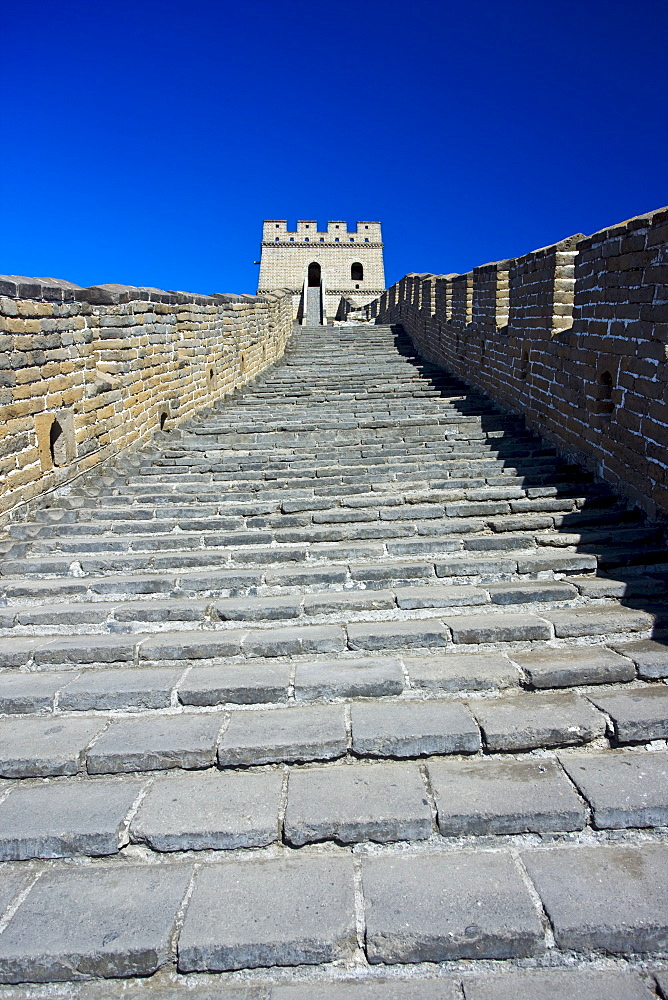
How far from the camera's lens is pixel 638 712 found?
10.4 feet

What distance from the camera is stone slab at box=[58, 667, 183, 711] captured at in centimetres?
342

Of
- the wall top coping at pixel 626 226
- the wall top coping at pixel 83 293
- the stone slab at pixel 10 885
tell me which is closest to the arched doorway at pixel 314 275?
the wall top coping at pixel 83 293

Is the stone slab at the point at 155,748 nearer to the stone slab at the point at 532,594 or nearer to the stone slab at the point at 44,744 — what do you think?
the stone slab at the point at 44,744

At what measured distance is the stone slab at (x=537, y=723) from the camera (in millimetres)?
3068

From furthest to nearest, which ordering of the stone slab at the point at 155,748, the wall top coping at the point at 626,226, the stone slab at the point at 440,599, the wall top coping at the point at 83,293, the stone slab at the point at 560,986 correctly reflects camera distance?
the wall top coping at the point at 83,293 → the wall top coping at the point at 626,226 → the stone slab at the point at 440,599 → the stone slab at the point at 155,748 → the stone slab at the point at 560,986

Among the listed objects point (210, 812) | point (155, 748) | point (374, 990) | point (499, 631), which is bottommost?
point (374, 990)

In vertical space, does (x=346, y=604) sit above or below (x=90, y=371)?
below

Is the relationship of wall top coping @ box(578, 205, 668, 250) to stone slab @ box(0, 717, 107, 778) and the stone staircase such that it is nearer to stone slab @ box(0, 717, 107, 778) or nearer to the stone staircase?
the stone staircase

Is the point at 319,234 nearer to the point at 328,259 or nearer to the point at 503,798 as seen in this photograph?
the point at 328,259

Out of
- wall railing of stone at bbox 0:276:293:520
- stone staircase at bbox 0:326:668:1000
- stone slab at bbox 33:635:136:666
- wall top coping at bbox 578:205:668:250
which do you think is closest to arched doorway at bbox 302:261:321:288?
wall railing of stone at bbox 0:276:293:520

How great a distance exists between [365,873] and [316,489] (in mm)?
3544

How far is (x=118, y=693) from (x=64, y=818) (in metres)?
0.73

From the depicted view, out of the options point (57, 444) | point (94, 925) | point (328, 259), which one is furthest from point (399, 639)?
point (328, 259)

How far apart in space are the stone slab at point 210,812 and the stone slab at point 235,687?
0.42 metres
